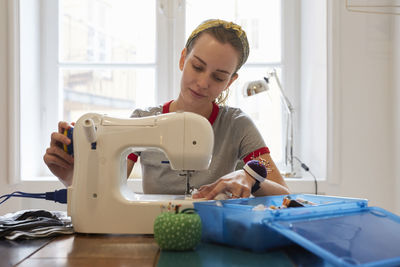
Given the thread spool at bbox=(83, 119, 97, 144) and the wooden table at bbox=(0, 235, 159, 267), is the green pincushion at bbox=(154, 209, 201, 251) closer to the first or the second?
the wooden table at bbox=(0, 235, 159, 267)

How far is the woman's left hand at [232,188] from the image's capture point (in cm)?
96

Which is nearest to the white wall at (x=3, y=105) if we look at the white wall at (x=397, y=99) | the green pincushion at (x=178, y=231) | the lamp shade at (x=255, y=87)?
the lamp shade at (x=255, y=87)

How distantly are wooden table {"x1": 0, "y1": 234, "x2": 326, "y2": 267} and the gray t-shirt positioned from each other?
534 millimetres

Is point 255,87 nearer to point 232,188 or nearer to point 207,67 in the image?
→ point 207,67

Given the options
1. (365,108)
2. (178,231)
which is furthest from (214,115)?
(365,108)

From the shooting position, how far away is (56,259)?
0.71m

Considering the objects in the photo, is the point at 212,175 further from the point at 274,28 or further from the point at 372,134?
the point at 274,28

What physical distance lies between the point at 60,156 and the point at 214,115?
57cm

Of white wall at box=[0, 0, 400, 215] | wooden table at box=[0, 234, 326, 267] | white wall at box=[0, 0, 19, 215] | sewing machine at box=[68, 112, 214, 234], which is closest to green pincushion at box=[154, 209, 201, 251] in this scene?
wooden table at box=[0, 234, 326, 267]

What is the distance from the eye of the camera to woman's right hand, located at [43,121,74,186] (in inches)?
40.3

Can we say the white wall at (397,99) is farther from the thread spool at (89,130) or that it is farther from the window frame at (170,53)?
the thread spool at (89,130)

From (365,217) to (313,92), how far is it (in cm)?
153

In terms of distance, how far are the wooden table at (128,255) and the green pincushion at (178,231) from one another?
0.01 metres

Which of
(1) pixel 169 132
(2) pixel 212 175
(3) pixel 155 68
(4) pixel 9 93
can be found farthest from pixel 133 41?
(1) pixel 169 132
